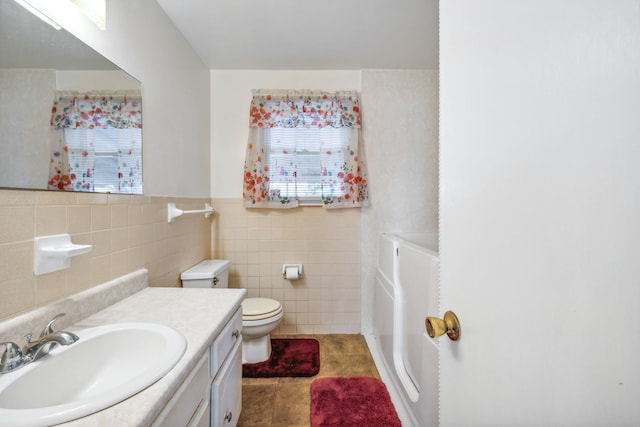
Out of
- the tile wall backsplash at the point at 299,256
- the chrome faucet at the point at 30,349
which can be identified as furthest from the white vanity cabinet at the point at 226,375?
the tile wall backsplash at the point at 299,256

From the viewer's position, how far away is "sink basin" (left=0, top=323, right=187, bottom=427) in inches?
20.9

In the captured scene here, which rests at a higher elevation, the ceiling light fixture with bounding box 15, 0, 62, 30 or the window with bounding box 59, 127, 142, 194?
the ceiling light fixture with bounding box 15, 0, 62, 30

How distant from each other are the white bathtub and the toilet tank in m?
1.24

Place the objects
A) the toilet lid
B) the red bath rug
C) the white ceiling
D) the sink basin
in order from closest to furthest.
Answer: the sink basin
the red bath rug
the white ceiling
the toilet lid

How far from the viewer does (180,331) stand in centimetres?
Answer: 89

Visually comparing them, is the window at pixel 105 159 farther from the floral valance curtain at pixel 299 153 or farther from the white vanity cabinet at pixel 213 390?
the floral valance curtain at pixel 299 153

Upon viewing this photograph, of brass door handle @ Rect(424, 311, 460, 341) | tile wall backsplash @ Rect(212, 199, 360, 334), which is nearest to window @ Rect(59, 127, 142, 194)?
tile wall backsplash @ Rect(212, 199, 360, 334)

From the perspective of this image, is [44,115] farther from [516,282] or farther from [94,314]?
[516,282]

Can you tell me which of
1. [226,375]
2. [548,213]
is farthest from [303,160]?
[548,213]

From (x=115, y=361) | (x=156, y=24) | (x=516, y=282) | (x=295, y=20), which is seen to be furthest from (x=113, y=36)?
(x=516, y=282)

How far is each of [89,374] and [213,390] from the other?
0.39m

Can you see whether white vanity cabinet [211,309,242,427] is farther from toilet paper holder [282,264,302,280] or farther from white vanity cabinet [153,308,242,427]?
toilet paper holder [282,264,302,280]

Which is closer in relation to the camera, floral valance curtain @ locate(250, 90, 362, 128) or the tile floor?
the tile floor

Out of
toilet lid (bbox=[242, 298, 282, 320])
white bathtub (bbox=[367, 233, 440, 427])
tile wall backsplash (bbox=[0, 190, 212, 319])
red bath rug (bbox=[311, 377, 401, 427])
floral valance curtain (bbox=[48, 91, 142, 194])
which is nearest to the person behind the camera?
tile wall backsplash (bbox=[0, 190, 212, 319])
